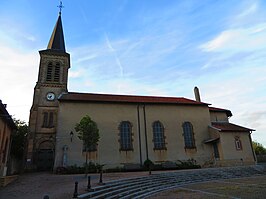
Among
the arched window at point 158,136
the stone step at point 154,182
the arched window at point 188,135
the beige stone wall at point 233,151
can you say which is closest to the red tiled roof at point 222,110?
the beige stone wall at point 233,151

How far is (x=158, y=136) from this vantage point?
76.0 feet

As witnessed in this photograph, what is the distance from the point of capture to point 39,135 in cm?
2231

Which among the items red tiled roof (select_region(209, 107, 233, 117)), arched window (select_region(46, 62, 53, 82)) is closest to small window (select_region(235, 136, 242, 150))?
red tiled roof (select_region(209, 107, 233, 117))

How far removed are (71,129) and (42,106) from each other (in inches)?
229

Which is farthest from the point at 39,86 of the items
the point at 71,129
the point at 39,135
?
the point at 71,129

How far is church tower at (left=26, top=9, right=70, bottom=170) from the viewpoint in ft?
71.5

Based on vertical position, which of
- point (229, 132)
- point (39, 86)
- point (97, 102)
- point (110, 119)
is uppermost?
point (39, 86)

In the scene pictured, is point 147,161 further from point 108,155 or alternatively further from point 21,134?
point 21,134

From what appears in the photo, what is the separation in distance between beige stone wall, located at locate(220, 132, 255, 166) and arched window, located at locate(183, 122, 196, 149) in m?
3.32

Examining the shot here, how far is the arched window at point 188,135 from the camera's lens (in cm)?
2369

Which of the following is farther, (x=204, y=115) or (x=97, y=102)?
(x=204, y=115)

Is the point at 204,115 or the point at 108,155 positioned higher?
the point at 204,115

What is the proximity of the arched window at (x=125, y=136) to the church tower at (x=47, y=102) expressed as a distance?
788cm

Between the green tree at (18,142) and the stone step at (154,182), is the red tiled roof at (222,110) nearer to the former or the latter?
the stone step at (154,182)
